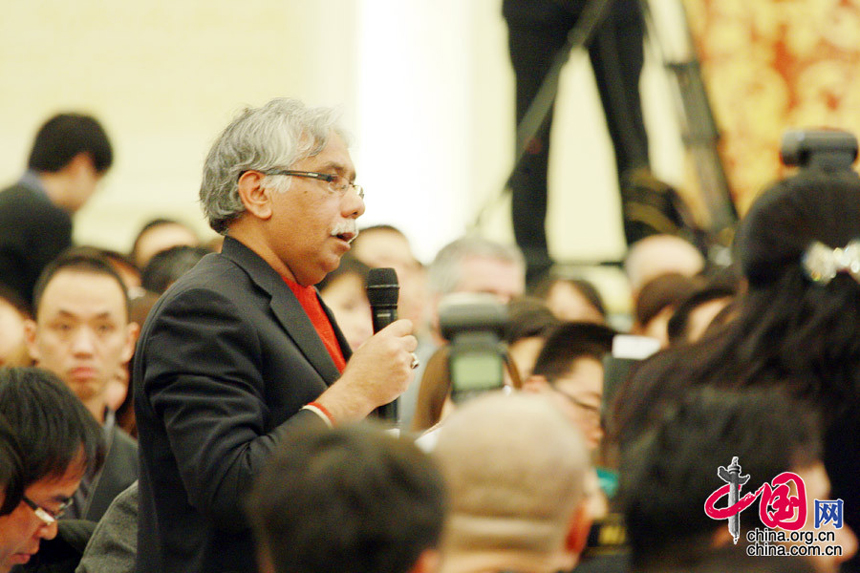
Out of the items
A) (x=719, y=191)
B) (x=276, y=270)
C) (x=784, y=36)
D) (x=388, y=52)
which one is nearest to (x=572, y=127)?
(x=388, y=52)

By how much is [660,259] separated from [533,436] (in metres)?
3.49

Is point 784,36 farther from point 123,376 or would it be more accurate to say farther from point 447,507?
point 447,507

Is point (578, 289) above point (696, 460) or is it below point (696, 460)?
above

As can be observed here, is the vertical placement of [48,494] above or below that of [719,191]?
below

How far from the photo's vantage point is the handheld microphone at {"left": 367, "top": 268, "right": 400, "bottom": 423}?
2391 mm

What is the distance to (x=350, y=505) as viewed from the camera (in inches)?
52.9

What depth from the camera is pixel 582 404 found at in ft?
10.7

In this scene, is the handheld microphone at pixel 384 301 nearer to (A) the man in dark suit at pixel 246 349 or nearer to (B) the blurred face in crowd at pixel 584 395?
(A) the man in dark suit at pixel 246 349

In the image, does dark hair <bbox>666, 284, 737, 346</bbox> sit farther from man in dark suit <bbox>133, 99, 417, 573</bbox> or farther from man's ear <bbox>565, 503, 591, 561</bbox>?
man's ear <bbox>565, 503, 591, 561</bbox>

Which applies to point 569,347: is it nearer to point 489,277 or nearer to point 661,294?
point 661,294

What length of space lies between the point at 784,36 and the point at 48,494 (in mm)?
4646

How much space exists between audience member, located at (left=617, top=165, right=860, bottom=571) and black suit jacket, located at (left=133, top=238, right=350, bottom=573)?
0.64 m

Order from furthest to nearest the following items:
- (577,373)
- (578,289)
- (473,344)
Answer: (578,289) → (577,373) → (473,344)

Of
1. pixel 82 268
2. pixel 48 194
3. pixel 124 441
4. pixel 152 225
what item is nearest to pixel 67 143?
pixel 48 194
